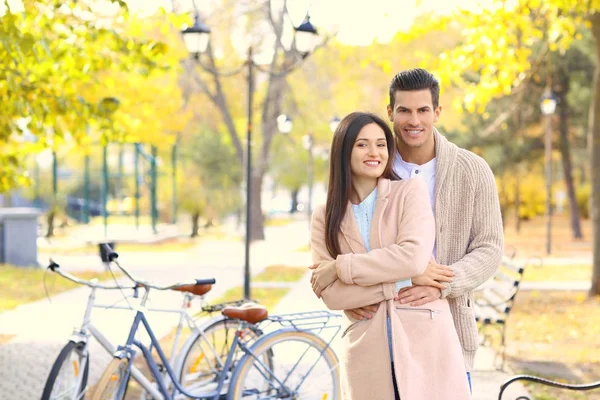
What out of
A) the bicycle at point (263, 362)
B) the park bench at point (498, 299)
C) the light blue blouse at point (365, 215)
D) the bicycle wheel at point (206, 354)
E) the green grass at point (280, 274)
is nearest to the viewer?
the light blue blouse at point (365, 215)

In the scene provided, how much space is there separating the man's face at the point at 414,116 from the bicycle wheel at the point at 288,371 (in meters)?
2.13

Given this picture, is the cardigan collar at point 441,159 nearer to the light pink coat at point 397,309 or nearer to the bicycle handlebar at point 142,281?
the light pink coat at point 397,309

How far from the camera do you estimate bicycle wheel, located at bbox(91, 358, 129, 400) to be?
4.95 meters

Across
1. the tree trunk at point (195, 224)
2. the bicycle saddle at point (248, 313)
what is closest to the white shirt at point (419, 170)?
the bicycle saddle at point (248, 313)

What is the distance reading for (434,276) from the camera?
11.1 feet

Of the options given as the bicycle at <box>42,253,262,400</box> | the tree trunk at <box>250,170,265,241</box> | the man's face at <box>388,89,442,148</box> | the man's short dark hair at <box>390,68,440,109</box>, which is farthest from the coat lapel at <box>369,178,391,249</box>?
the tree trunk at <box>250,170,265,241</box>

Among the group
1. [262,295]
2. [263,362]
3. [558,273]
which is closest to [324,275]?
[263,362]

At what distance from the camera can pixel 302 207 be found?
76688 millimetres

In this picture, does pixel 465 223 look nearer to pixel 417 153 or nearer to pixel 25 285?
pixel 417 153

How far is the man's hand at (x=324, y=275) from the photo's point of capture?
134 inches

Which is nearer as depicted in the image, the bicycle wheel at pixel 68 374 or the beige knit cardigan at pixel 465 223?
the beige knit cardigan at pixel 465 223

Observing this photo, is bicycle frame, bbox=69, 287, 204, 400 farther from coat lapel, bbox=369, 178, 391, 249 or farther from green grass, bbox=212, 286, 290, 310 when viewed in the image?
green grass, bbox=212, 286, 290, 310

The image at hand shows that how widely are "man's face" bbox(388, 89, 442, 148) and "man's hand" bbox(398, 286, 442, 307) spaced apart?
1.87ft

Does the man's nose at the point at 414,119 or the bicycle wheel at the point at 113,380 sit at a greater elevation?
the man's nose at the point at 414,119
